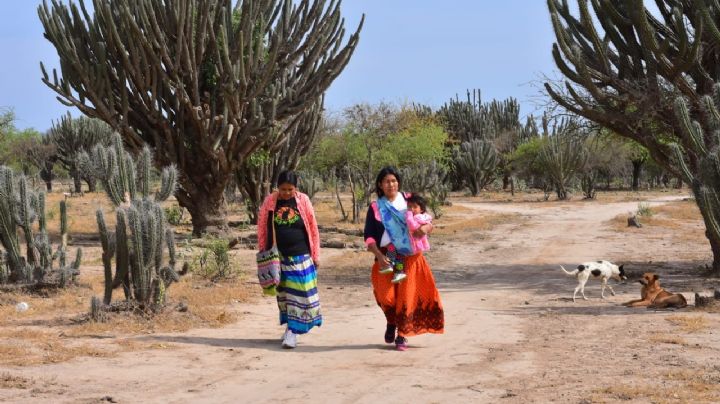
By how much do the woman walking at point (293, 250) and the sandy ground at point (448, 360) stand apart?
280 mm

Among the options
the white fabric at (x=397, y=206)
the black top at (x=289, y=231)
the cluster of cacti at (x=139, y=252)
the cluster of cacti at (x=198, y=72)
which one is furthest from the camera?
the cluster of cacti at (x=198, y=72)

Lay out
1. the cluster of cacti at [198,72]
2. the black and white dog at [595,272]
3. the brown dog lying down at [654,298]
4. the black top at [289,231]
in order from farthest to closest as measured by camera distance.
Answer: the cluster of cacti at [198,72], the black and white dog at [595,272], the brown dog lying down at [654,298], the black top at [289,231]

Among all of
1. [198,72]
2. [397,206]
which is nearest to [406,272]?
[397,206]

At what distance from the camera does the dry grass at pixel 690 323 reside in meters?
7.45

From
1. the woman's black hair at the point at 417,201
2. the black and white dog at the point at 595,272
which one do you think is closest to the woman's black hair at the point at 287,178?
the woman's black hair at the point at 417,201

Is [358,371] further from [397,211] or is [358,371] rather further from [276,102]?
[276,102]

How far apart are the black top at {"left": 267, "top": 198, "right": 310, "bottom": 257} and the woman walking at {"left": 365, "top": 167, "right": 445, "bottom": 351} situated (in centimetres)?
53

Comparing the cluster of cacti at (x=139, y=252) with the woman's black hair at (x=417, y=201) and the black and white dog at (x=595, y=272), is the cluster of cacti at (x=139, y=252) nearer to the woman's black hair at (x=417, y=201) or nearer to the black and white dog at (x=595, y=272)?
the woman's black hair at (x=417, y=201)

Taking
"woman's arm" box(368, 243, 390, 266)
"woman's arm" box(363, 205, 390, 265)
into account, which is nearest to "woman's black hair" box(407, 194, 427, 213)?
"woman's arm" box(363, 205, 390, 265)

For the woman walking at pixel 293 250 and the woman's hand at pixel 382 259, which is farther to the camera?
the woman walking at pixel 293 250

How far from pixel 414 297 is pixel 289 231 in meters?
1.13

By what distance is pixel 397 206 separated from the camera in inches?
269

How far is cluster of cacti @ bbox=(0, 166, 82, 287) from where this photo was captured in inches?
377

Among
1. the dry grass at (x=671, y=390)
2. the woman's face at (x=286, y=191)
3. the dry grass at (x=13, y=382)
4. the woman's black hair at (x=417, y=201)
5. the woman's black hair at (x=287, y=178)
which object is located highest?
the woman's black hair at (x=287, y=178)
